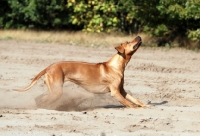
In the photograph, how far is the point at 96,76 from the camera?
446 inches

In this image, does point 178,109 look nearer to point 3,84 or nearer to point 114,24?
point 3,84

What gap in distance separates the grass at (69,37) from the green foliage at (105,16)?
0.48 meters

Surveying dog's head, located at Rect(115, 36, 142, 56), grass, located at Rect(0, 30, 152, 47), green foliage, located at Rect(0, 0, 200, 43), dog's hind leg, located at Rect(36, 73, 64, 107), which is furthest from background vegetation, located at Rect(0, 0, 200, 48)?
dog's hind leg, located at Rect(36, 73, 64, 107)

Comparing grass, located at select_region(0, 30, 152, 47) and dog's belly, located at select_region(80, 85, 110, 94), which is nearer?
dog's belly, located at select_region(80, 85, 110, 94)

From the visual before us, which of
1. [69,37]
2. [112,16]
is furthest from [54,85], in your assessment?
[112,16]

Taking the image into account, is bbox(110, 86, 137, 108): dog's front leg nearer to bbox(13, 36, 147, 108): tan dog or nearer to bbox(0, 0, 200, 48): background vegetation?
bbox(13, 36, 147, 108): tan dog

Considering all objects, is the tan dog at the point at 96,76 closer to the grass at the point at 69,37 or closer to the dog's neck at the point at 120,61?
the dog's neck at the point at 120,61

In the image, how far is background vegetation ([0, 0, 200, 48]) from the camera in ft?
68.0

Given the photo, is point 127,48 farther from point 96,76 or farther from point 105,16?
point 105,16

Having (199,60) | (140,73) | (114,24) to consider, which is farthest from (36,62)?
(114,24)

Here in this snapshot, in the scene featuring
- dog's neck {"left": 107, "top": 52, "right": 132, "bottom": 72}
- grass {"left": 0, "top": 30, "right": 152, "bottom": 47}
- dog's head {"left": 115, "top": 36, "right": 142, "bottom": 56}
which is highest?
dog's head {"left": 115, "top": 36, "right": 142, "bottom": 56}

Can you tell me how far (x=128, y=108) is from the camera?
10.9 meters

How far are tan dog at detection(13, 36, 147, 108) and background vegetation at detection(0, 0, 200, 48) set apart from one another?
Answer: 8882mm

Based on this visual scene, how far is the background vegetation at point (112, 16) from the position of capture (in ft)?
68.0
